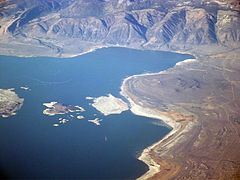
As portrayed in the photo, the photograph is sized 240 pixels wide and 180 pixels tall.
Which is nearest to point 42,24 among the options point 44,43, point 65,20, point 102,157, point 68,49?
point 65,20

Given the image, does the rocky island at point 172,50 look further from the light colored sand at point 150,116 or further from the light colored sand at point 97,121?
the light colored sand at point 97,121

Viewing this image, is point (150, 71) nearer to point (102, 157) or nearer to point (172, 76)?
point (172, 76)

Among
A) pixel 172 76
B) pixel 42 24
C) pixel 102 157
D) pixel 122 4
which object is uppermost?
pixel 122 4

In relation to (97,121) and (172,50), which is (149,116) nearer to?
(97,121)

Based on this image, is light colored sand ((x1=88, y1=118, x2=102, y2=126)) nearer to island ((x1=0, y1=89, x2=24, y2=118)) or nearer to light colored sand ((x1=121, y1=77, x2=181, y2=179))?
light colored sand ((x1=121, y1=77, x2=181, y2=179))

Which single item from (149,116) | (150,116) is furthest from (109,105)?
(150,116)

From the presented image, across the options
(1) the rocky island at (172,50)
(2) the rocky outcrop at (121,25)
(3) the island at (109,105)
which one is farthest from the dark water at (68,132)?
(2) the rocky outcrop at (121,25)

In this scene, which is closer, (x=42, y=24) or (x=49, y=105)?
(x=49, y=105)

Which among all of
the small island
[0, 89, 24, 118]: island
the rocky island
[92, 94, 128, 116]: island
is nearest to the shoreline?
the rocky island
